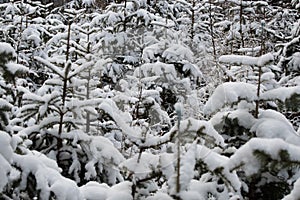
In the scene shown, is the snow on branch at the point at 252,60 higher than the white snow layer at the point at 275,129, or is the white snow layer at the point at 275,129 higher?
the snow on branch at the point at 252,60

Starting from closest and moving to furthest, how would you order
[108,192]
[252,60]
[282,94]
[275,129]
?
[108,192]
[275,129]
[282,94]
[252,60]

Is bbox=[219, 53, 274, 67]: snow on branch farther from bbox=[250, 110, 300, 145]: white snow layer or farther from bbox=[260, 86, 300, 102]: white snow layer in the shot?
bbox=[250, 110, 300, 145]: white snow layer

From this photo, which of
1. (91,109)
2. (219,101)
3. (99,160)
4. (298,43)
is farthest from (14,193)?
(298,43)

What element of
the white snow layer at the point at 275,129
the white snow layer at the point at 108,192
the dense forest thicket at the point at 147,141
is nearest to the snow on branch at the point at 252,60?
the dense forest thicket at the point at 147,141

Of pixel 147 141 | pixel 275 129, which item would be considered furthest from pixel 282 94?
pixel 147 141

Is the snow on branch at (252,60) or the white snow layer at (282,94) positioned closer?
the white snow layer at (282,94)

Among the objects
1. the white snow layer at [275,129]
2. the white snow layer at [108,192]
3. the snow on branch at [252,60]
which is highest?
the snow on branch at [252,60]

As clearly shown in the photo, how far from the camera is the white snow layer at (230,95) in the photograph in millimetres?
2213

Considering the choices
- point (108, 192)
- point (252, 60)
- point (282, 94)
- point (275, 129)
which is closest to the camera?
point (108, 192)

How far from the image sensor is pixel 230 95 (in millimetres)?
2205

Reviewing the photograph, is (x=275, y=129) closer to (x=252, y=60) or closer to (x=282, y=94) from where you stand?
(x=282, y=94)

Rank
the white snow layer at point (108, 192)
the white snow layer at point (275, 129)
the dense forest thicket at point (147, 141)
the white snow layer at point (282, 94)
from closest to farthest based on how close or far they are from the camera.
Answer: the dense forest thicket at point (147, 141) < the white snow layer at point (108, 192) < the white snow layer at point (275, 129) < the white snow layer at point (282, 94)

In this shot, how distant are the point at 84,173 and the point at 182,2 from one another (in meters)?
5.41

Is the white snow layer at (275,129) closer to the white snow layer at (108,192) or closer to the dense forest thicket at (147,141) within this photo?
the dense forest thicket at (147,141)
